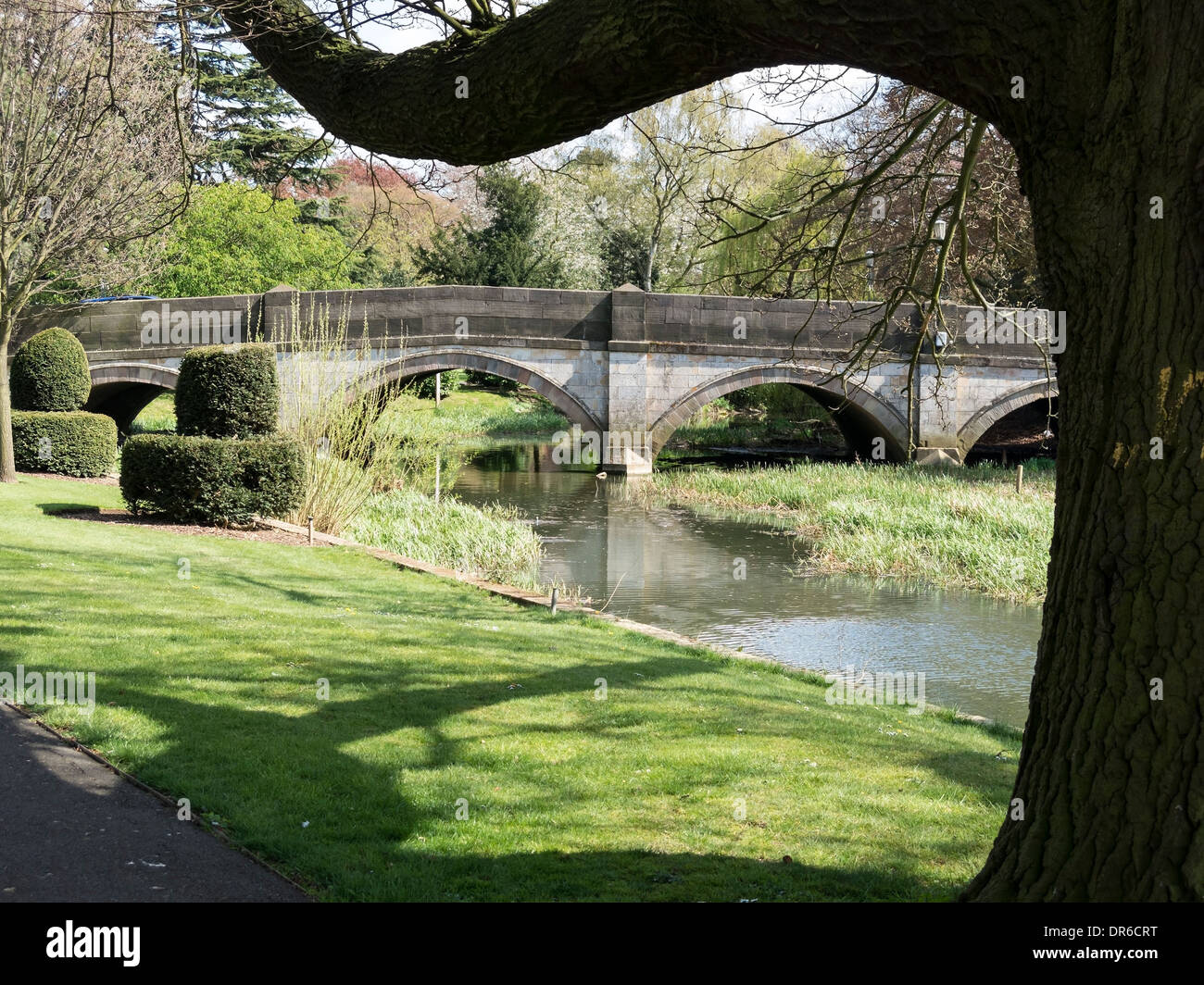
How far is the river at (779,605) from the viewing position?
32.0ft

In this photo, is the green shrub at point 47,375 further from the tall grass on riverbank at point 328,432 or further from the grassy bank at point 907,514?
the grassy bank at point 907,514

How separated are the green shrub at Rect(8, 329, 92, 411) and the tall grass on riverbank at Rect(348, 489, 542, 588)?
20.1 feet

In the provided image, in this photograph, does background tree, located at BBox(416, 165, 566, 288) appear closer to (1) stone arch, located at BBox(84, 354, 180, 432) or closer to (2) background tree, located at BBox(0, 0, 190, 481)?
(1) stone arch, located at BBox(84, 354, 180, 432)

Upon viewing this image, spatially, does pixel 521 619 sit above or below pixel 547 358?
below

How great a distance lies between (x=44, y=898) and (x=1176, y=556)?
3195mm

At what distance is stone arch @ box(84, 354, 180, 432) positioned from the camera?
24.8 meters

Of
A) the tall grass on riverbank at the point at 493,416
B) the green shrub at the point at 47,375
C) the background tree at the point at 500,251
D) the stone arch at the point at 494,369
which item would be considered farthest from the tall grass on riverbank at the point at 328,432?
the background tree at the point at 500,251

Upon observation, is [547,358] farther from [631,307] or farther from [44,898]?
[44,898]

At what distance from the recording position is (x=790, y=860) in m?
3.95

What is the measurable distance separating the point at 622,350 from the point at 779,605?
14.4m

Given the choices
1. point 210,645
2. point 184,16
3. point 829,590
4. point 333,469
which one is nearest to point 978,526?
point 829,590

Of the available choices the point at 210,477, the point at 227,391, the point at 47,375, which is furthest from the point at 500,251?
the point at 210,477

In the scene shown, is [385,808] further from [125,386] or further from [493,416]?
[493,416]

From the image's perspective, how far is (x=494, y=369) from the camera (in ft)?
84.7
